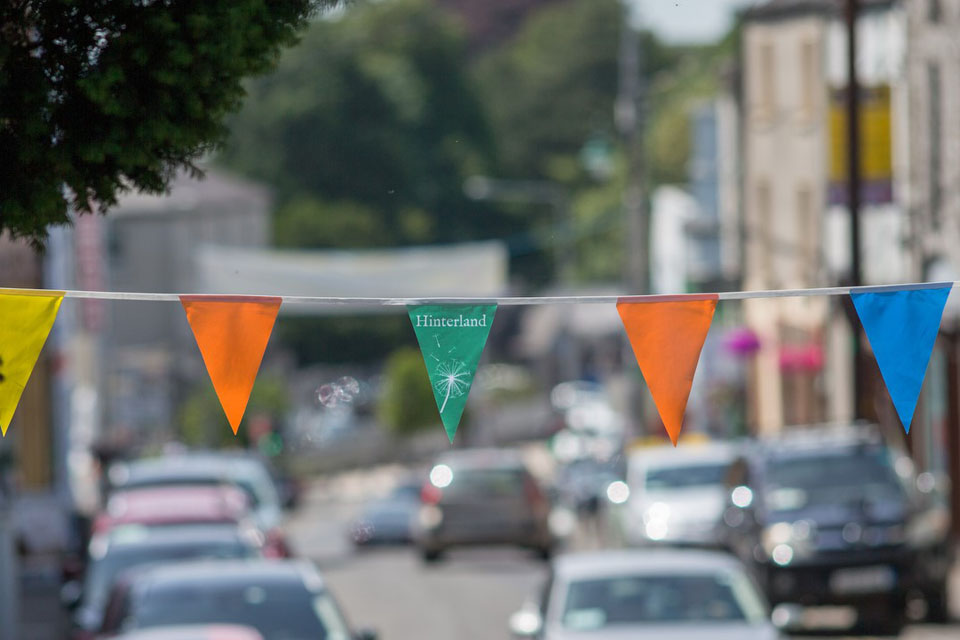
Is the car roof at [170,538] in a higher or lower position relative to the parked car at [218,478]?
lower

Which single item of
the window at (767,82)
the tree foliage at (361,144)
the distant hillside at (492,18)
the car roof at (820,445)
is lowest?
the car roof at (820,445)

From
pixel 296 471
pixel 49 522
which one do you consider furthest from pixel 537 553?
pixel 296 471

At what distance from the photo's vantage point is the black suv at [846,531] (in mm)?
17688

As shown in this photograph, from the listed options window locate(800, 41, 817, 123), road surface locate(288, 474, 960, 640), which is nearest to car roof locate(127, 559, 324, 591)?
road surface locate(288, 474, 960, 640)

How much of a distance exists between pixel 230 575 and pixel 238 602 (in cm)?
41

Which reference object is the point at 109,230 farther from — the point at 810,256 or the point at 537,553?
the point at 537,553

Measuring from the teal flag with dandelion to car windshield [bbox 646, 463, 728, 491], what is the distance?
15742 mm

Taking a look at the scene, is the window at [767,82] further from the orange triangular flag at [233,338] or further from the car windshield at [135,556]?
the orange triangular flag at [233,338]

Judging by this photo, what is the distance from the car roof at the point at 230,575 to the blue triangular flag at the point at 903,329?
418 centimetres

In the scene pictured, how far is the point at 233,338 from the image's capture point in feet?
26.9

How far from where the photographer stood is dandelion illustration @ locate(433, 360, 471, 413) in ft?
26.9

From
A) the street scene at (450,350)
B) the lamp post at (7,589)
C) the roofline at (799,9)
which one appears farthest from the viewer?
the roofline at (799,9)

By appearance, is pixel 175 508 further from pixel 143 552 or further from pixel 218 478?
pixel 143 552

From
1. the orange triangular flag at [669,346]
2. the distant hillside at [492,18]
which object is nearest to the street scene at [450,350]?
the orange triangular flag at [669,346]
